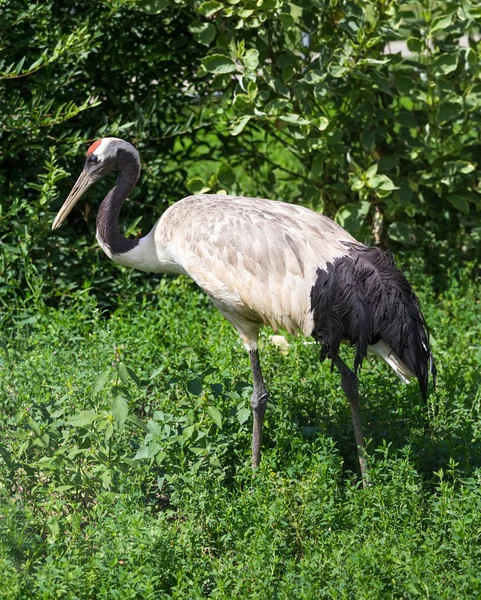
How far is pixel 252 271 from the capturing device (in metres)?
4.54

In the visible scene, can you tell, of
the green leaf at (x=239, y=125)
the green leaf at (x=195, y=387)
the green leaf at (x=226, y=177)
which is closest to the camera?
the green leaf at (x=195, y=387)

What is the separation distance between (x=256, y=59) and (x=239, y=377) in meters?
2.14

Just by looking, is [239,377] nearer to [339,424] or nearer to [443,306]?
[339,424]

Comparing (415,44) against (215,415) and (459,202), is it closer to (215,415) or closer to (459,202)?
(459,202)

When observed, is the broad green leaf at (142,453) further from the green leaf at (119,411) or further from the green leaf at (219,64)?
the green leaf at (219,64)

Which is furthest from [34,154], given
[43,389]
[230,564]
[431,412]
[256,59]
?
[230,564]

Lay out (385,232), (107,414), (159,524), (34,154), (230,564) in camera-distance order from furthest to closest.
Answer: (385,232), (34,154), (107,414), (159,524), (230,564)

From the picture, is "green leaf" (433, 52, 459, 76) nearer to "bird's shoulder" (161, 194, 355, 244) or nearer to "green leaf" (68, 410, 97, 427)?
"bird's shoulder" (161, 194, 355, 244)

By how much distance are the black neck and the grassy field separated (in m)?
0.50

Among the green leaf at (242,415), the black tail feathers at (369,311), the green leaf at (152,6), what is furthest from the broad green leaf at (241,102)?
the green leaf at (242,415)

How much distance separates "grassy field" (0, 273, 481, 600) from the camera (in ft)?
11.6

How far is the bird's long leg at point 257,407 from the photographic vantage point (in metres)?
4.55

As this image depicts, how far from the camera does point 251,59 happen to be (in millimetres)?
6078

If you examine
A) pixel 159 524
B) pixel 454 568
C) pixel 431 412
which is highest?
pixel 159 524
